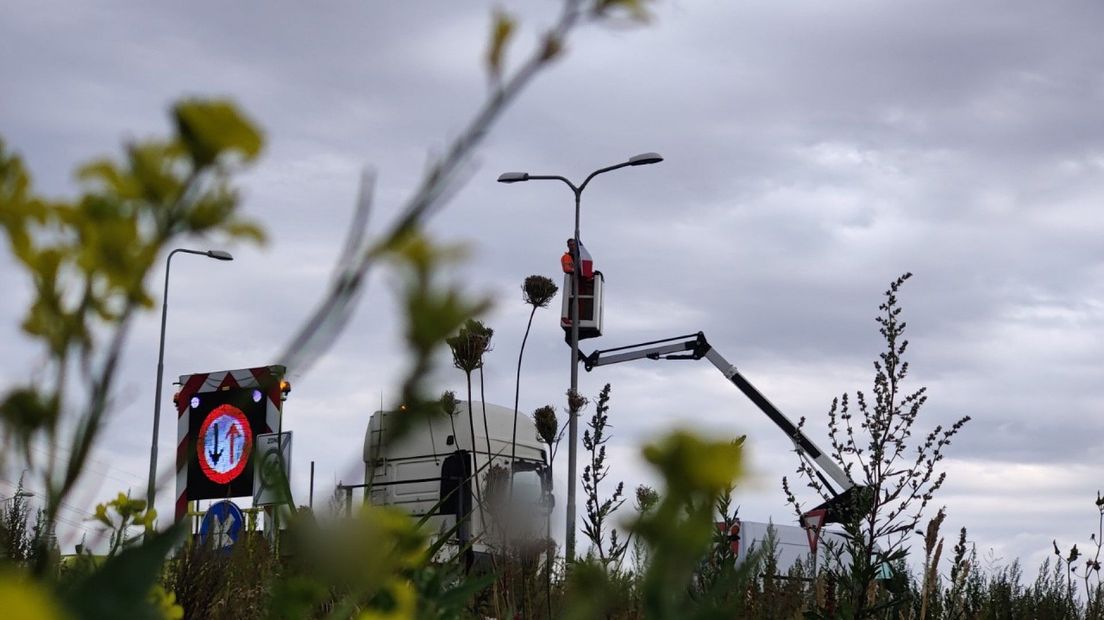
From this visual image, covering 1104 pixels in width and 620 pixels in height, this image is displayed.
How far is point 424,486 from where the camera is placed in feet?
60.2

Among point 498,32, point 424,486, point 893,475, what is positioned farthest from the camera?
point 424,486

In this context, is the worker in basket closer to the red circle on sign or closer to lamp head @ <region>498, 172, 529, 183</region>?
lamp head @ <region>498, 172, 529, 183</region>

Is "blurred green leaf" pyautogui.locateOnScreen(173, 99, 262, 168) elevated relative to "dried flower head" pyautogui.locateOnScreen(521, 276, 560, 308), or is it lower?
lower

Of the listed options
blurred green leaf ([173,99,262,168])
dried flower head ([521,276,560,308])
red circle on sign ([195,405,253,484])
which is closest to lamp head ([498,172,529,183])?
dried flower head ([521,276,560,308])

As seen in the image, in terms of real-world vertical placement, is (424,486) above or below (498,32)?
above

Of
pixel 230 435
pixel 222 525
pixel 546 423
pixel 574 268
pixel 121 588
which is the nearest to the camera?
pixel 121 588

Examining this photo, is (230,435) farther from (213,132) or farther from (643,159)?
(643,159)

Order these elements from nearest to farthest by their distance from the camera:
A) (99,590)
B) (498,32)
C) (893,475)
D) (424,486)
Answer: (99,590) < (498,32) < (893,475) < (424,486)

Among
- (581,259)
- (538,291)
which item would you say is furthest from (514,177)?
(538,291)

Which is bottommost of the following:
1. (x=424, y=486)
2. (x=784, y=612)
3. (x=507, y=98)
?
(x=784, y=612)

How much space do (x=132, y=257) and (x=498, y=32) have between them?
30cm

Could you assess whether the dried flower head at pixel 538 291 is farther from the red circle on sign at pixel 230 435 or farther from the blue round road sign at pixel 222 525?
the red circle on sign at pixel 230 435

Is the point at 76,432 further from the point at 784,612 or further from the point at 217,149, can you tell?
the point at 784,612

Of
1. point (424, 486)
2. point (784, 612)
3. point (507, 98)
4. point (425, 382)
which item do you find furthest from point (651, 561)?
point (424, 486)
